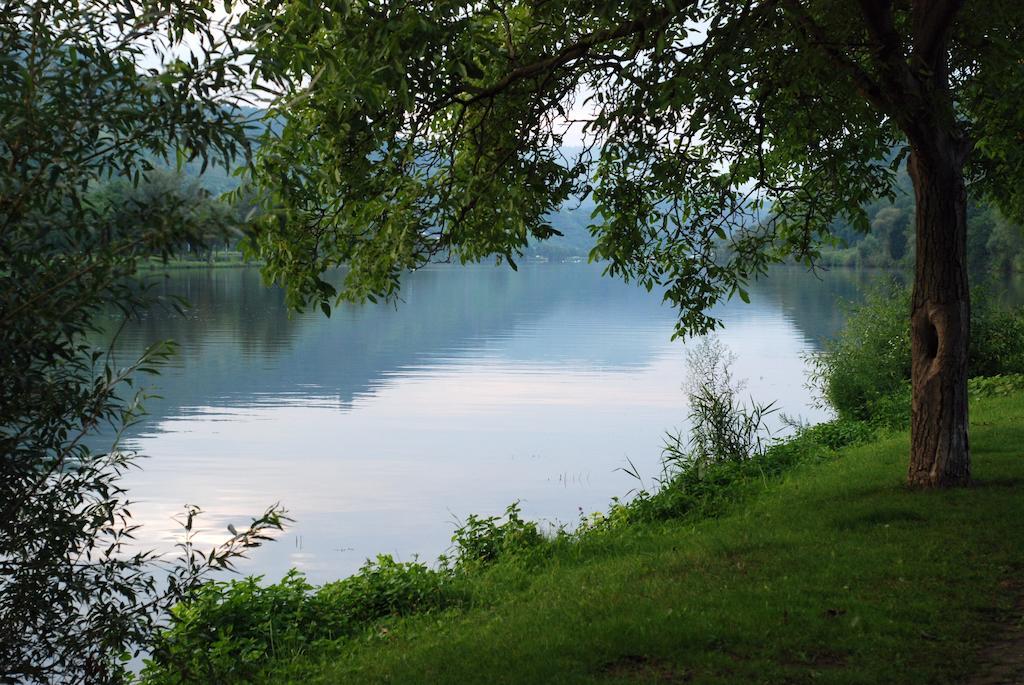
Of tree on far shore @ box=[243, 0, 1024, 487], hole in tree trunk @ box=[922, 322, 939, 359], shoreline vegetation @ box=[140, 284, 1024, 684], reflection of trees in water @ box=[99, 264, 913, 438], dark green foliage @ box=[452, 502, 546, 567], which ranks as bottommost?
reflection of trees in water @ box=[99, 264, 913, 438]

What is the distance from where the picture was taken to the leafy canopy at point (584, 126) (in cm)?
887

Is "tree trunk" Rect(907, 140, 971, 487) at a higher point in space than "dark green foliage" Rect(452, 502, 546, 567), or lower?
higher

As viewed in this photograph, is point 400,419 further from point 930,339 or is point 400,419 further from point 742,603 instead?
point 742,603

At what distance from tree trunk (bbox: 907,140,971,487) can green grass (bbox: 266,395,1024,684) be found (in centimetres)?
50

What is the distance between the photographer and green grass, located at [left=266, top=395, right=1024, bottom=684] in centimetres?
773

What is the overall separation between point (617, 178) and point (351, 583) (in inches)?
232

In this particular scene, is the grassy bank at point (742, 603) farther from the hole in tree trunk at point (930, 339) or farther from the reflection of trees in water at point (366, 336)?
the reflection of trees in water at point (366, 336)

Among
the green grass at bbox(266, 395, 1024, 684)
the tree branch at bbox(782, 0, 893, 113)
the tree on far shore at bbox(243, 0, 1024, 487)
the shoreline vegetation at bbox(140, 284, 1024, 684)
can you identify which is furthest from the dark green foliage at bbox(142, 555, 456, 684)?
the tree branch at bbox(782, 0, 893, 113)

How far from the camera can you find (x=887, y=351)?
25.3 metres

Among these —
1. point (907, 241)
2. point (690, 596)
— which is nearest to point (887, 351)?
point (690, 596)

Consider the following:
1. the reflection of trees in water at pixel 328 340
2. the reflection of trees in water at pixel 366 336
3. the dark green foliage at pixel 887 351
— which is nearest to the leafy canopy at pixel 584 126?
the reflection of trees in water at pixel 328 340

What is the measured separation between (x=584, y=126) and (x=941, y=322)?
4.81 metres

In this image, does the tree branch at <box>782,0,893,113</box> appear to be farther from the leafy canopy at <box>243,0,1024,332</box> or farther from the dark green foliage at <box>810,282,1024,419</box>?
the dark green foliage at <box>810,282,1024,419</box>

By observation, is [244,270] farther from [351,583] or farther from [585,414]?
[351,583]
